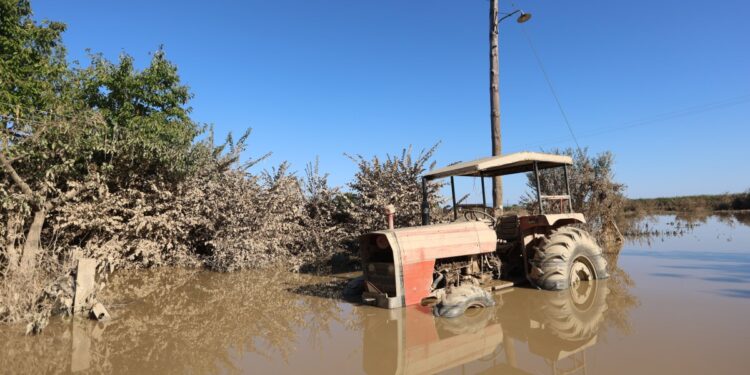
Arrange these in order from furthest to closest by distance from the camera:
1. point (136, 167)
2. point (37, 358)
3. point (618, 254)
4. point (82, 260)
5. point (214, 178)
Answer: point (618, 254) → point (214, 178) → point (136, 167) → point (82, 260) → point (37, 358)

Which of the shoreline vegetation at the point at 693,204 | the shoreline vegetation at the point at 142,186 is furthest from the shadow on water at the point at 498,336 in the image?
the shoreline vegetation at the point at 693,204

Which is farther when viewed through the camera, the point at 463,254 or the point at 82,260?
the point at 463,254

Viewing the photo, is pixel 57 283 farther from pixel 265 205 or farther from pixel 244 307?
pixel 265 205

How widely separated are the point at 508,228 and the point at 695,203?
36.9m

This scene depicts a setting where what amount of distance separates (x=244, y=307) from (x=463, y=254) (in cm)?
317

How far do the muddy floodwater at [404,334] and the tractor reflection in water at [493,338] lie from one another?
0.01 meters

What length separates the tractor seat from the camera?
22.6 ft

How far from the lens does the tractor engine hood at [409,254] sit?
5395 millimetres

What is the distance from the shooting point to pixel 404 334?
4387 millimetres

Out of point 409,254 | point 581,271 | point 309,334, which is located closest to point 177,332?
point 309,334

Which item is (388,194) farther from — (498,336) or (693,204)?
(693,204)

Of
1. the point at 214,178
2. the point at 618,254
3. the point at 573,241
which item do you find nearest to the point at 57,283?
the point at 214,178

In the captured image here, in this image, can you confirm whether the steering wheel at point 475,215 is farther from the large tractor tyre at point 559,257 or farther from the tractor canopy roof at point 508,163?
the large tractor tyre at point 559,257

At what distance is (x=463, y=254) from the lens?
5789 mm
